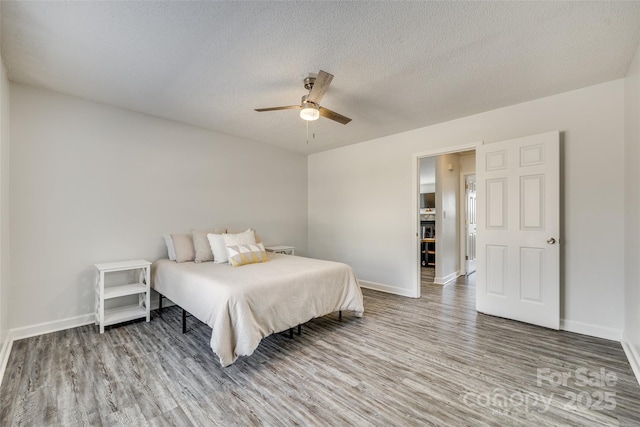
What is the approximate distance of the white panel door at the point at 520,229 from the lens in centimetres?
289

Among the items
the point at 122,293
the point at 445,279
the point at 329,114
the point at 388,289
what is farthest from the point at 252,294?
the point at 445,279

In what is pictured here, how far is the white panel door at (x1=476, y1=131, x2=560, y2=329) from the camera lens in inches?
114

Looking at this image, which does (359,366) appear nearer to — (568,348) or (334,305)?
(334,305)

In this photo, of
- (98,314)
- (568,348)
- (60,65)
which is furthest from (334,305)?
(60,65)

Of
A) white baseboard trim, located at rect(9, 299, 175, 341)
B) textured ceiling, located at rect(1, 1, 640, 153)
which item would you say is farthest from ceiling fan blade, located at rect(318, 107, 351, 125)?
white baseboard trim, located at rect(9, 299, 175, 341)

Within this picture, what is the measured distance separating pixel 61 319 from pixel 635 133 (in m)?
5.72

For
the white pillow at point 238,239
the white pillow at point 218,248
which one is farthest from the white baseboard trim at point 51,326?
the white pillow at point 238,239

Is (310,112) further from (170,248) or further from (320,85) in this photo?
(170,248)

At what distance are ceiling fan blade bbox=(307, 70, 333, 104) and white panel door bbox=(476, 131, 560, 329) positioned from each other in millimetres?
2235

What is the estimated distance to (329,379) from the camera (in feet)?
6.72

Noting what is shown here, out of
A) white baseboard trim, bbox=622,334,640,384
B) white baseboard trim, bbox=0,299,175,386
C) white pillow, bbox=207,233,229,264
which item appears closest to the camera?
white baseboard trim, bbox=622,334,640,384

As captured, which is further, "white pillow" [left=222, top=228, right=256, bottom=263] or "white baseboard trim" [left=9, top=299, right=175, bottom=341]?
"white pillow" [left=222, top=228, right=256, bottom=263]

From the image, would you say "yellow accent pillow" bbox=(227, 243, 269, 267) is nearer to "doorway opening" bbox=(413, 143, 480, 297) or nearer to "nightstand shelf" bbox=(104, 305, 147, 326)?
"nightstand shelf" bbox=(104, 305, 147, 326)

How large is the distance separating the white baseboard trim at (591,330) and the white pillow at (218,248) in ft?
12.5
